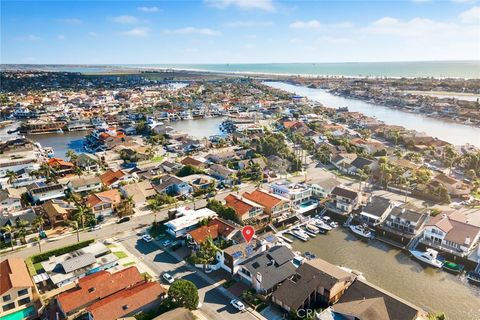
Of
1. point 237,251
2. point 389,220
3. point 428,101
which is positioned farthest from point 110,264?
point 428,101

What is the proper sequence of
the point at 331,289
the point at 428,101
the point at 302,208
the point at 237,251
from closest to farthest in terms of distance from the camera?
1. the point at 331,289
2. the point at 237,251
3. the point at 302,208
4. the point at 428,101

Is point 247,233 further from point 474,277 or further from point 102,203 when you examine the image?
point 474,277

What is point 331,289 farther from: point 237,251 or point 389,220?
point 389,220

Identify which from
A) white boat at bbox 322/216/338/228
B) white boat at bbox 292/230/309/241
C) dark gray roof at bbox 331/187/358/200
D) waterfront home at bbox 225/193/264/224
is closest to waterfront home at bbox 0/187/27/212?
waterfront home at bbox 225/193/264/224

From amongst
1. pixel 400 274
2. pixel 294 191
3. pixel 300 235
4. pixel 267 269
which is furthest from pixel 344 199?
pixel 267 269

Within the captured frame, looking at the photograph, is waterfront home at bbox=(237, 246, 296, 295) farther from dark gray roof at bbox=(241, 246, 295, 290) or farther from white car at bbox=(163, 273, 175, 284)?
white car at bbox=(163, 273, 175, 284)

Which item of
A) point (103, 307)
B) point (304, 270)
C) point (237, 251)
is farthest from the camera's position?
point (237, 251)

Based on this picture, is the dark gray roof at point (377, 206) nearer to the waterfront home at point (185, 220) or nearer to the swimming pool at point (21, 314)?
the waterfront home at point (185, 220)
